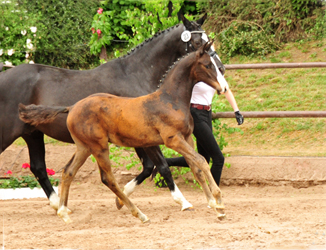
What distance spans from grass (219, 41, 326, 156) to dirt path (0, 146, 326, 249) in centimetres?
135

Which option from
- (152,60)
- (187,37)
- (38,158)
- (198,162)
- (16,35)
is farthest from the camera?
(16,35)

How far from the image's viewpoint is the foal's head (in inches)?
154

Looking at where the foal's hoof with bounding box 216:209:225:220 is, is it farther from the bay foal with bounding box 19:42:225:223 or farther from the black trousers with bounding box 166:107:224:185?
the black trousers with bounding box 166:107:224:185

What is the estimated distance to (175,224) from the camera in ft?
12.7

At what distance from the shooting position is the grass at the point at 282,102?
7285 mm

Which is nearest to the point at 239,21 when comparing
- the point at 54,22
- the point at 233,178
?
the point at 54,22

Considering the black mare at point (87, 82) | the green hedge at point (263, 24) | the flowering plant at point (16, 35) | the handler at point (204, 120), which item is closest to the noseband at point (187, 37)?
the black mare at point (87, 82)

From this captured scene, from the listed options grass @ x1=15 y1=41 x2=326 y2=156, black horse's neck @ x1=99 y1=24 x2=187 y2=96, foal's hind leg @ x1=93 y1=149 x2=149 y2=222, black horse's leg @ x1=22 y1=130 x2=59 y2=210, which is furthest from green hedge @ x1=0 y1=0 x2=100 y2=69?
foal's hind leg @ x1=93 y1=149 x2=149 y2=222

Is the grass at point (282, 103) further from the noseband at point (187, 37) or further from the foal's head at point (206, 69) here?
the foal's head at point (206, 69)

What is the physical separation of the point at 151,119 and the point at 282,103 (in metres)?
4.98

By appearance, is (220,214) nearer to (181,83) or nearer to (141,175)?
(181,83)

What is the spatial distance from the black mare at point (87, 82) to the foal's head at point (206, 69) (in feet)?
2.35

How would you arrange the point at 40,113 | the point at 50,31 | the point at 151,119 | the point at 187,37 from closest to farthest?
1. the point at 151,119
2. the point at 40,113
3. the point at 187,37
4. the point at 50,31

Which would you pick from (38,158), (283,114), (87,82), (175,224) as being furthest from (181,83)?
(283,114)
